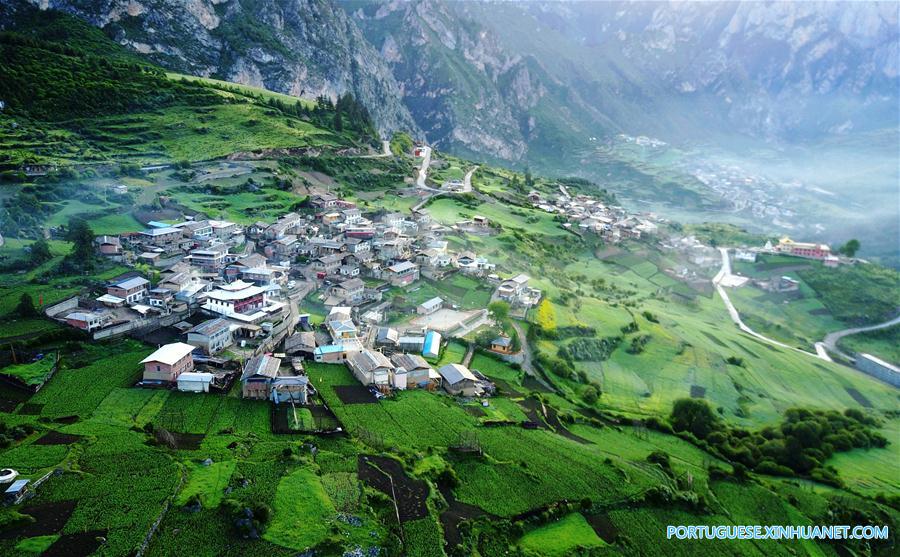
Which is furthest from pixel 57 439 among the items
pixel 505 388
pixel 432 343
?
pixel 505 388

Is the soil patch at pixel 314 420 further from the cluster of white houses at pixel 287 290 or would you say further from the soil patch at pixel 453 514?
the soil patch at pixel 453 514

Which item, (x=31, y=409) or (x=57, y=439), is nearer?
(x=57, y=439)

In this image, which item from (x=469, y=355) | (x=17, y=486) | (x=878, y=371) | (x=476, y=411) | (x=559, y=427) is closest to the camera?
(x=17, y=486)

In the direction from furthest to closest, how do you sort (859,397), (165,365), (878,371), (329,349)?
(878,371) < (859,397) < (329,349) < (165,365)

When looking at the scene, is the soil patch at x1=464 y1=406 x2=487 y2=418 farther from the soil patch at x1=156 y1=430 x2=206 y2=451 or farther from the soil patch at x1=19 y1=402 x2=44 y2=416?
the soil patch at x1=19 y1=402 x2=44 y2=416

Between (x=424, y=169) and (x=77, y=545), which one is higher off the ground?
(x=424, y=169)

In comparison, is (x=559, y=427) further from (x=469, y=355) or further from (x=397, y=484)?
(x=397, y=484)

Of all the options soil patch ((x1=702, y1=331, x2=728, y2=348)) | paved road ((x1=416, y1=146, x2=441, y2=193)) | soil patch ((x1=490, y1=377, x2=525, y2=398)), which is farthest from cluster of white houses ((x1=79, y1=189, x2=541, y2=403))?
paved road ((x1=416, y1=146, x2=441, y2=193))

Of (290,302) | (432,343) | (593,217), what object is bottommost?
(290,302)
